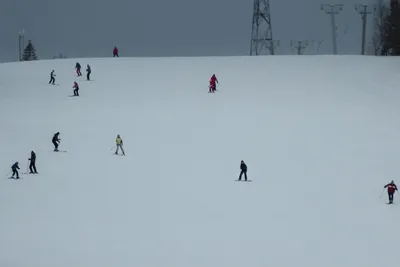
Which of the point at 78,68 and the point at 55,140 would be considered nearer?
the point at 55,140

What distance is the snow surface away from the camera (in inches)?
1042

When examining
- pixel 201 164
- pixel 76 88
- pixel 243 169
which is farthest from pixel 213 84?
pixel 243 169

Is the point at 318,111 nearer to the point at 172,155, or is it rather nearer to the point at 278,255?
the point at 172,155

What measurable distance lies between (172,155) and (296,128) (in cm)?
855

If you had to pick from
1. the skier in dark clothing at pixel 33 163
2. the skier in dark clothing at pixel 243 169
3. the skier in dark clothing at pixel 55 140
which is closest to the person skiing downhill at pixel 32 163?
the skier in dark clothing at pixel 33 163

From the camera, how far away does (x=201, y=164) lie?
36.5 m

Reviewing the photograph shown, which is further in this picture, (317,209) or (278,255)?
(317,209)

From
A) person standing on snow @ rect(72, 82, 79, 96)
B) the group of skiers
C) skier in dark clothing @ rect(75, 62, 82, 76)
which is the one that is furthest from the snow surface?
person standing on snow @ rect(72, 82, 79, 96)

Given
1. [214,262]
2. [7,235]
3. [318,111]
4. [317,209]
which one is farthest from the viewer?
[318,111]

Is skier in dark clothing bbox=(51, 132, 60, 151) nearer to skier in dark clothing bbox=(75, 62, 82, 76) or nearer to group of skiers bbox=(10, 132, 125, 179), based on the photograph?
group of skiers bbox=(10, 132, 125, 179)

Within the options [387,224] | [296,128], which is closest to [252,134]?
[296,128]

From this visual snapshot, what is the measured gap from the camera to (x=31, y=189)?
104 ft

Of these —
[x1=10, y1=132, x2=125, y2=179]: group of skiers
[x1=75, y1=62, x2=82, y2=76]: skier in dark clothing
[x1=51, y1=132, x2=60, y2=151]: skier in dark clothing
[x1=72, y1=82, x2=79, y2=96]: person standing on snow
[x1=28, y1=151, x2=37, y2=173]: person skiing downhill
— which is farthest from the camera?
[x1=75, y1=62, x2=82, y2=76]: skier in dark clothing

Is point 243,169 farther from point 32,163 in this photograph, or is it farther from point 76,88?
point 76,88
